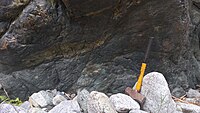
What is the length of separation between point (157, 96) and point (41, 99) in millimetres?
1235

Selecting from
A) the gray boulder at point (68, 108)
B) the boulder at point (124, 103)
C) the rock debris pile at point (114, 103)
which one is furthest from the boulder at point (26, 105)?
the boulder at point (124, 103)

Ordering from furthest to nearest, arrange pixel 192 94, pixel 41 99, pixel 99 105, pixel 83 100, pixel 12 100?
pixel 192 94 → pixel 12 100 → pixel 41 99 → pixel 83 100 → pixel 99 105

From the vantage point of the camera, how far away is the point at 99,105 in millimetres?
2373

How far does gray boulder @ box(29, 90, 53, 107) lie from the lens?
2.87 meters

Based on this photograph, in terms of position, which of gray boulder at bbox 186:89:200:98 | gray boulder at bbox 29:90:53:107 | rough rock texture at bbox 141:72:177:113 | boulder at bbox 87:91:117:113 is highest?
boulder at bbox 87:91:117:113

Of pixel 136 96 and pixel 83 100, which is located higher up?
pixel 83 100

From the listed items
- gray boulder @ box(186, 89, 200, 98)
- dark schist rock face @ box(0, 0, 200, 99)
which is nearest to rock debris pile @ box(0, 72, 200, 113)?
dark schist rock face @ box(0, 0, 200, 99)

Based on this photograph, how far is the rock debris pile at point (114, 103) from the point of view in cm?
245

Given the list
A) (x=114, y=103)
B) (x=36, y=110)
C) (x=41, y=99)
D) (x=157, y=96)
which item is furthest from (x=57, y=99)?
(x=157, y=96)

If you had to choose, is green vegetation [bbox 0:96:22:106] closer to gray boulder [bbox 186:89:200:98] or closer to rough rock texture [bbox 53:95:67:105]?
rough rock texture [bbox 53:95:67:105]

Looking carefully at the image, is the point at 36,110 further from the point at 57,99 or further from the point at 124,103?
the point at 124,103

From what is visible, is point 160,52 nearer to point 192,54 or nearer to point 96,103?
point 192,54

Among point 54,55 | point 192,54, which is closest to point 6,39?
Result: point 54,55

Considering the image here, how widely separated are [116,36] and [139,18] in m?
0.35
